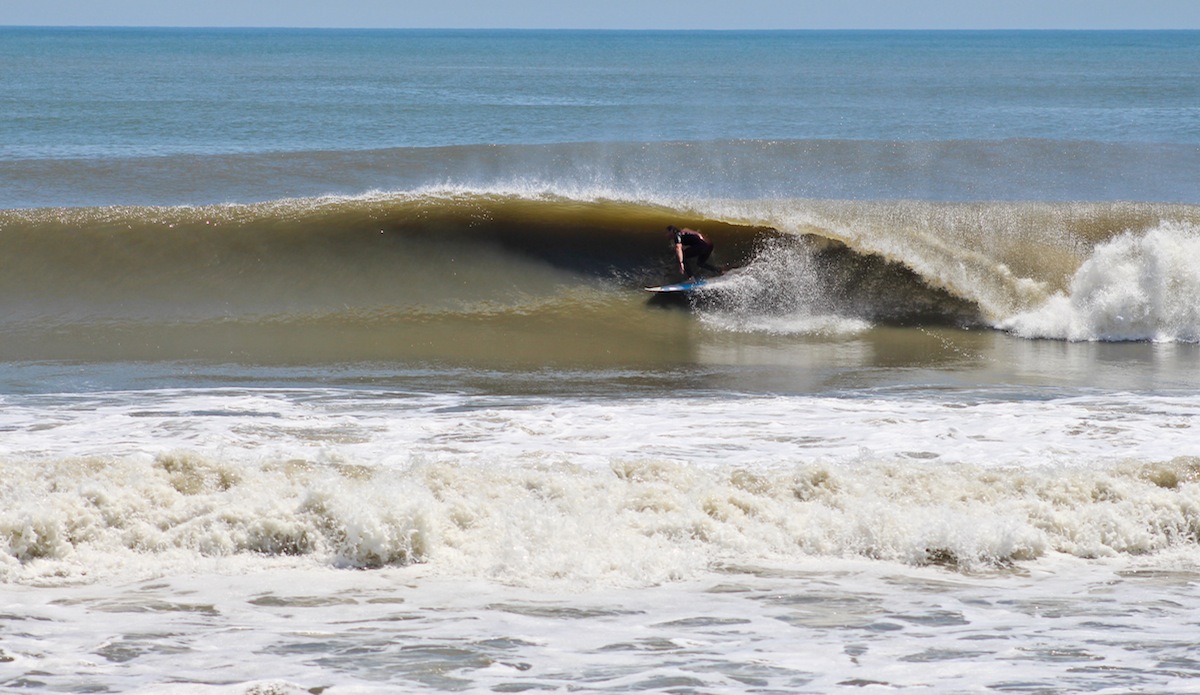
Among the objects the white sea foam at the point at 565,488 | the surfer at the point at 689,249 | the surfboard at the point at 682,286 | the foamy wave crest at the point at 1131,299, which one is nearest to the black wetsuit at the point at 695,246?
the surfer at the point at 689,249

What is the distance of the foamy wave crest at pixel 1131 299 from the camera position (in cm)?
1255

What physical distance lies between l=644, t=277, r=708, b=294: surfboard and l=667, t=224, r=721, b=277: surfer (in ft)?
0.54

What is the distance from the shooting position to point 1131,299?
12.8 meters

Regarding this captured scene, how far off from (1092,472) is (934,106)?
132 ft

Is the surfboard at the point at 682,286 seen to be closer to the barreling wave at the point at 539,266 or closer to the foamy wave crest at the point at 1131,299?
the barreling wave at the point at 539,266

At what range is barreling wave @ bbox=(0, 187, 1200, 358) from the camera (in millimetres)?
12664

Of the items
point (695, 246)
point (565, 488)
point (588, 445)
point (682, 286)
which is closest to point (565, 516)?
point (565, 488)

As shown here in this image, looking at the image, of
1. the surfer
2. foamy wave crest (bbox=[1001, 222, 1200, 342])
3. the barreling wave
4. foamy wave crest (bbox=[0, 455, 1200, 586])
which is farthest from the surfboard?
foamy wave crest (bbox=[0, 455, 1200, 586])

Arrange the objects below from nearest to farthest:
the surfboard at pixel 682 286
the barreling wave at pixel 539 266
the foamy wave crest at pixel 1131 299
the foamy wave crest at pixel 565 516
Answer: the foamy wave crest at pixel 565 516 → the foamy wave crest at pixel 1131 299 → the barreling wave at pixel 539 266 → the surfboard at pixel 682 286

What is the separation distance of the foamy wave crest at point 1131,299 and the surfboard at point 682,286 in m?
3.25

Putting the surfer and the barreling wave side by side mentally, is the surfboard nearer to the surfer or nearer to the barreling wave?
the surfer

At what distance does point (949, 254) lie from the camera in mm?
14344

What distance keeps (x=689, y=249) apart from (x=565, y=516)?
24.8 ft

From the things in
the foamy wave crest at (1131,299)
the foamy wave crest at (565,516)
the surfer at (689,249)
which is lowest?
the foamy wave crest at (565,516)
